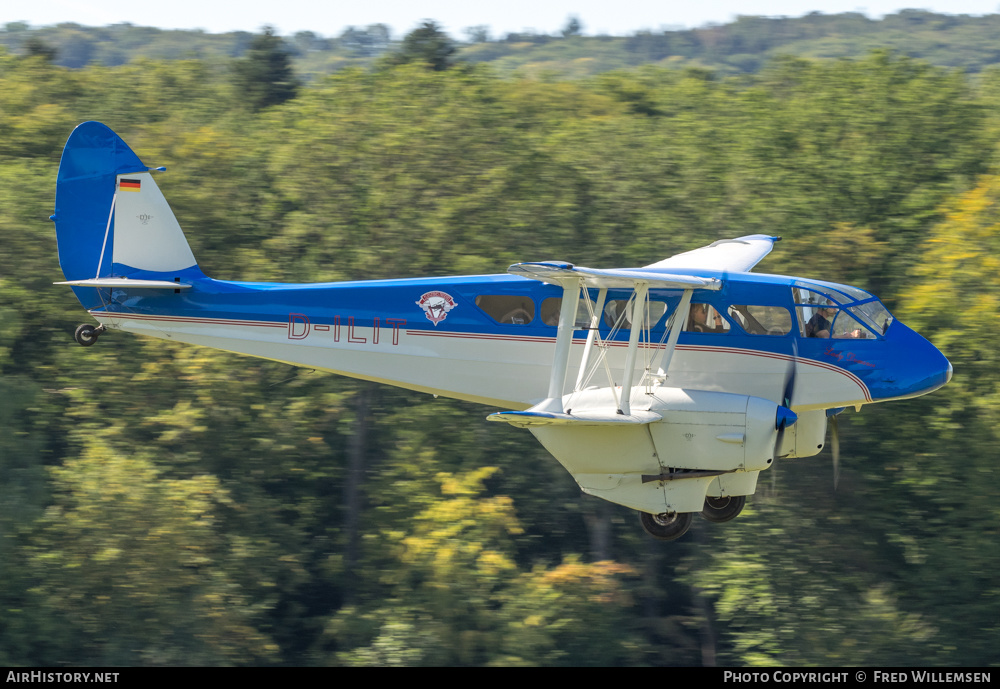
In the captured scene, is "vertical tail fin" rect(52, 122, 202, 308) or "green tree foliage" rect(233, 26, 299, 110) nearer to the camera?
"vertical tail fin" rect(52, 122, 202, 308)

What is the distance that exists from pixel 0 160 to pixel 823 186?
87.6ft

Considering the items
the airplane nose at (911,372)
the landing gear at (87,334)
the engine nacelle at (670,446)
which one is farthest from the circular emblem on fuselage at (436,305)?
the airplane nose at (911,372)

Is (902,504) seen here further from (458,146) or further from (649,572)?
(458,146)

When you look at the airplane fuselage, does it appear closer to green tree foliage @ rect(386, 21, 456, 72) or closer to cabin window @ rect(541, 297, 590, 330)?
cabin window @ rect(541, 297, 590, 330)

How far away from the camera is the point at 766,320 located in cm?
1403

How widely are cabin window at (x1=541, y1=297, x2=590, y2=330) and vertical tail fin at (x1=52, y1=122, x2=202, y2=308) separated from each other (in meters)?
5.84

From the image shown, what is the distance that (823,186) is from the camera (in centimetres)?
2997

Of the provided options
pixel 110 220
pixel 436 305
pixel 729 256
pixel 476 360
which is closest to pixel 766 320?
pixel 729 256

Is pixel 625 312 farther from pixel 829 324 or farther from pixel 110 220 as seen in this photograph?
pixel 110 220

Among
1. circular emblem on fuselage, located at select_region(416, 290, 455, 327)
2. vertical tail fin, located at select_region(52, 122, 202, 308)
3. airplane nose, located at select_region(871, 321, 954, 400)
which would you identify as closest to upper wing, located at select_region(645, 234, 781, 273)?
airplane nose, located at select_region(871, 321, 954, 400)

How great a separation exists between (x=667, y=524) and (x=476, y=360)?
3.75 metres

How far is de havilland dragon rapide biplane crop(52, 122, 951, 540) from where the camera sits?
13.7 metres

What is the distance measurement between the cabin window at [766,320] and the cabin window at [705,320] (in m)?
0.26
